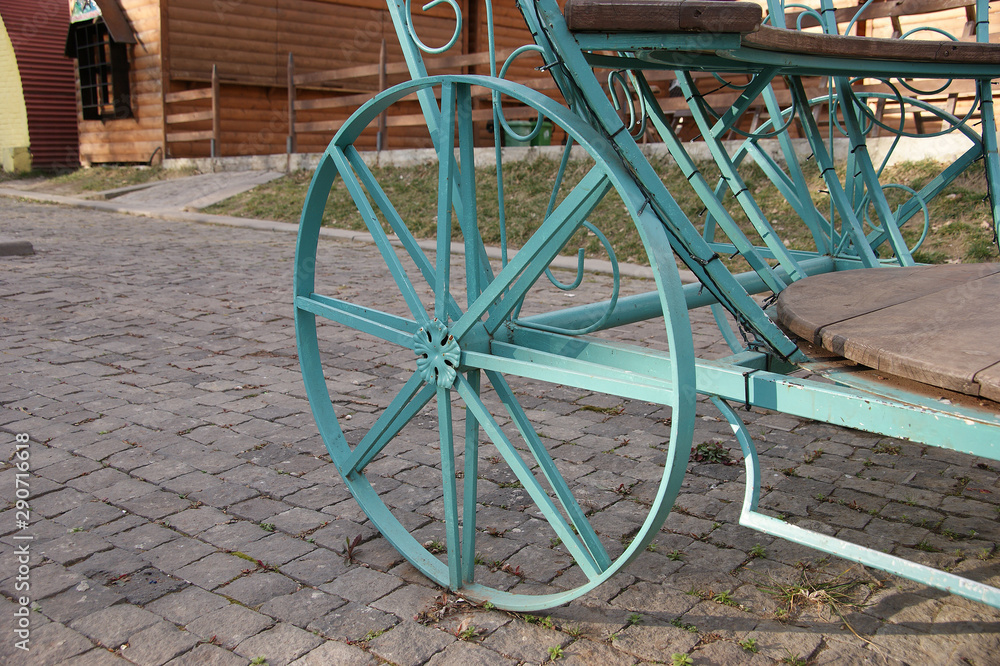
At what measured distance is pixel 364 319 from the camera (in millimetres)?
2311

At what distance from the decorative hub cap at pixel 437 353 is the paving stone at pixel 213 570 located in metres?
0.76

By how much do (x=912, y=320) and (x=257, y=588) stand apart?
167 centimetres

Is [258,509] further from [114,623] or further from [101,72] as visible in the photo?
[101,72]

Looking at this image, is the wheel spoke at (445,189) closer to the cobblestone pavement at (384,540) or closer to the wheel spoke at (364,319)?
the wheel spoke at (364,319)

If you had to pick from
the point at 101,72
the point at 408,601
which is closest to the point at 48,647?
the point at 408,601

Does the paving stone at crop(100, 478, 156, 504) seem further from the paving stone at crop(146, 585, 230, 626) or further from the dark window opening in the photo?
the dark window opening

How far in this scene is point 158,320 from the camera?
5.21 meters

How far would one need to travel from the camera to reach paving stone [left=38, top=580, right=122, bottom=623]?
6.63ft

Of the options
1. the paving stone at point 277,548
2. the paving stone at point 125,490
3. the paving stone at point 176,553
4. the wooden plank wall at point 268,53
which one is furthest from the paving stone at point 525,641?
the wooden plank wall at point 268,53

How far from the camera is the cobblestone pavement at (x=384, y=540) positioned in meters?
1.92

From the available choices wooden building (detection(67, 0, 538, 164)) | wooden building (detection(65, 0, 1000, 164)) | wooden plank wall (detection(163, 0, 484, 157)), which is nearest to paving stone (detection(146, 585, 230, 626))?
wooden building (detection(65, 0, 1000, 164))

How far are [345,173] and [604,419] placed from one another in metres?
1.73

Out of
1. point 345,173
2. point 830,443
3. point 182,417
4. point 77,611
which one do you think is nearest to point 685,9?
point 345,173

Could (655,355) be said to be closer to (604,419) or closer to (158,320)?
(604,419)
